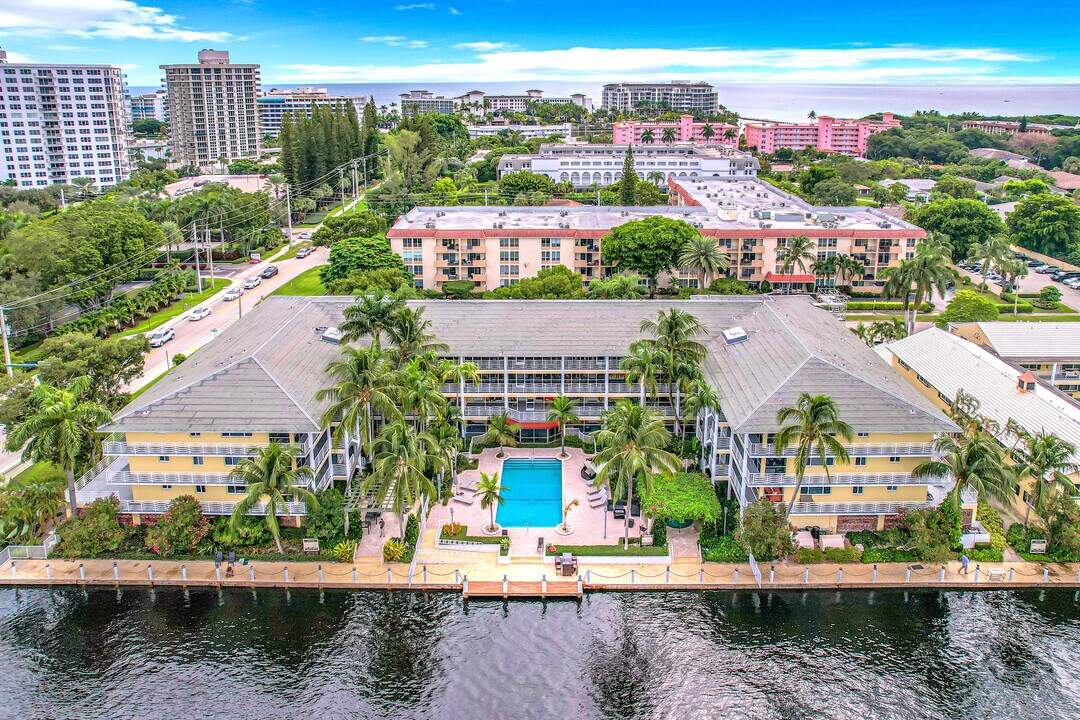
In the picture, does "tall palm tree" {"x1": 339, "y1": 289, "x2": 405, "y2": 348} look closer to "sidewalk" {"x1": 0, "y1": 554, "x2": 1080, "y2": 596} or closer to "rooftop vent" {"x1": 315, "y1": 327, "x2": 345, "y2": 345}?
"rooftop vent" {"x1": 315, "y1": 327, "x2": 345, "y2": 345}

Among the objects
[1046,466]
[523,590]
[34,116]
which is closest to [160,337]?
[523,590]

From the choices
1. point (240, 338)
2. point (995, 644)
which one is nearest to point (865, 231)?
point (995, 644)

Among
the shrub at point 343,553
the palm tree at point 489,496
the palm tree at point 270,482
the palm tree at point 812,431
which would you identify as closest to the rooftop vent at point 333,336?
the palm tree at point 270,482

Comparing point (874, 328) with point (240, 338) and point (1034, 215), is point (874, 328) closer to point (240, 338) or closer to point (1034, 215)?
point (240, 338)

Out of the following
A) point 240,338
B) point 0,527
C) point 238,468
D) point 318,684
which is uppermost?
point 240,338

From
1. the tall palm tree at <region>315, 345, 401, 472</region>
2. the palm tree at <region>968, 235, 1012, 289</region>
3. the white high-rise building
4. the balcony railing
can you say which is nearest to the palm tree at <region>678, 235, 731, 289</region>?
the palm tree at <region>968, 235, 1012, 289</region>

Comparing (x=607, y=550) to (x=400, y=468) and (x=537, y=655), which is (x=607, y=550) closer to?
(x=537, y=655)

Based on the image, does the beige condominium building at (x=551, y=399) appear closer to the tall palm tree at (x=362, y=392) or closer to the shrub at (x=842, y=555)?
the tall palm tree at (x=362, y=392)
